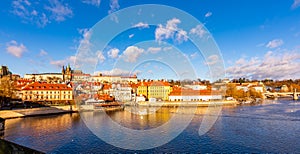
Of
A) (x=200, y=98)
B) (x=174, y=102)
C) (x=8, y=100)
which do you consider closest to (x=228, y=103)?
(x=200, y=98)

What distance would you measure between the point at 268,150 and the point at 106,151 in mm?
6198

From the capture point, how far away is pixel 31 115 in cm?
2022

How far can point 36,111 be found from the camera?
68.2 ft

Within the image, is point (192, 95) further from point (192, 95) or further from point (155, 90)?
point (155, 90)

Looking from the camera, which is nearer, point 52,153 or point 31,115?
point 52,153

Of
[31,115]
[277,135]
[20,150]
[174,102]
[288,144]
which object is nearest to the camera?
[20,150]

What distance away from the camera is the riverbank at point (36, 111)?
61.1 feet

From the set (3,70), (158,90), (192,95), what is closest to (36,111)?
(158,90)

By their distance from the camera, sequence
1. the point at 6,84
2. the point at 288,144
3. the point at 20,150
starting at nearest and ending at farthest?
1. the point at 20,150
2. the point at 288,144
3. the point at 6,84

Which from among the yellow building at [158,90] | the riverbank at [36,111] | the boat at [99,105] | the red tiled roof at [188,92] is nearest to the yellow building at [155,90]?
the yellow building at [158,90]

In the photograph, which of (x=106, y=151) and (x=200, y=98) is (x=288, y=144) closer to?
(x=106, y=151)

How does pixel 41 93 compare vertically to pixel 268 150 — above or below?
above

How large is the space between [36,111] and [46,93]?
697 centimetres

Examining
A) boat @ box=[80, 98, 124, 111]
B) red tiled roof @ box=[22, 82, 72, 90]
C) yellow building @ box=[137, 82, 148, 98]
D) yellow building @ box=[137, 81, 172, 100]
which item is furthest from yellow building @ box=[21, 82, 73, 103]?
yellow building @ box=[137, 81, 172, 100]
